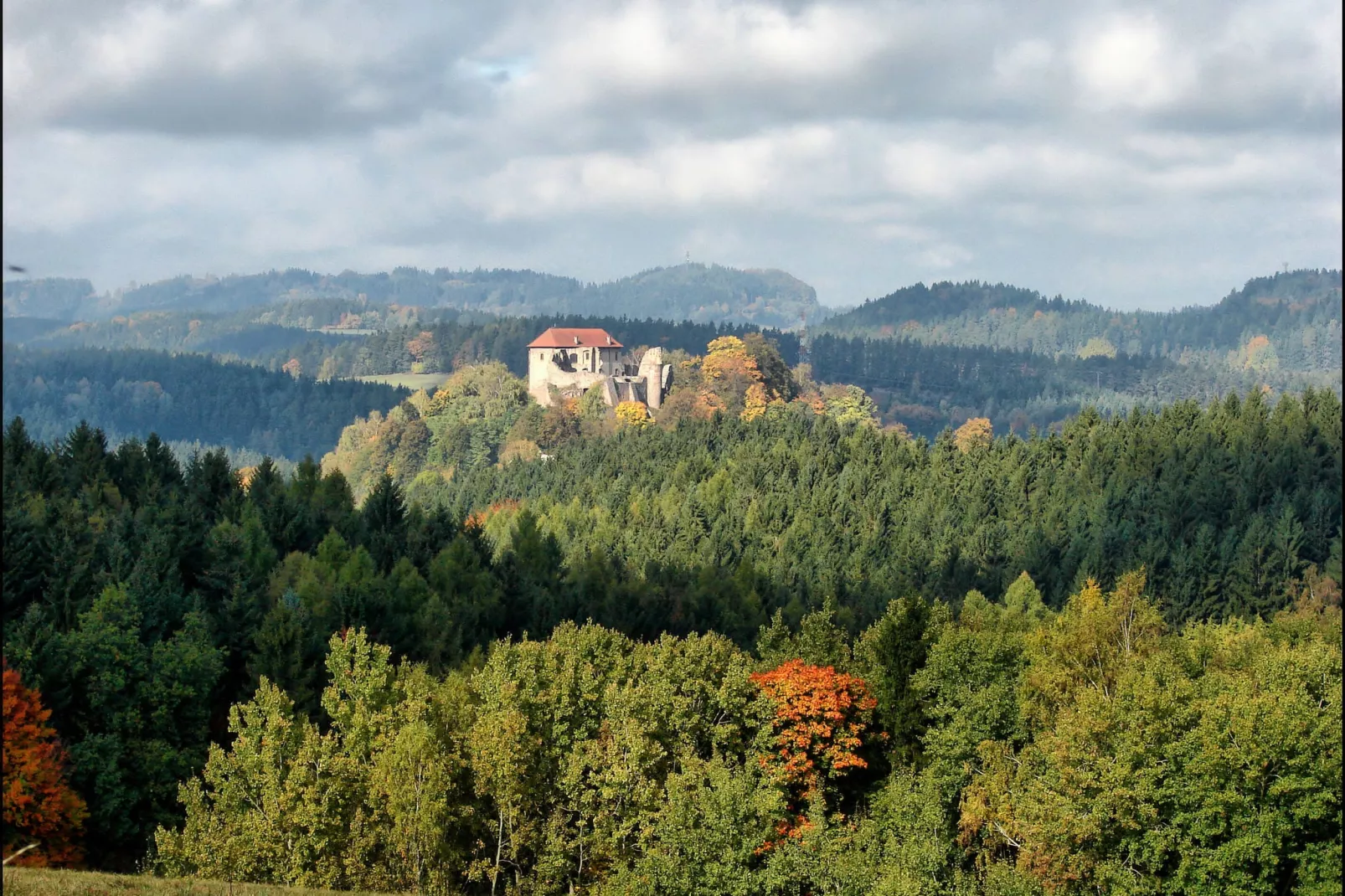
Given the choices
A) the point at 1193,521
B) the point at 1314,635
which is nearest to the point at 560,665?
the point at 1314,635

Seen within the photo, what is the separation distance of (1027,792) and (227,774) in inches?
889

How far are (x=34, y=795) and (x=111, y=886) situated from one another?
12825mm

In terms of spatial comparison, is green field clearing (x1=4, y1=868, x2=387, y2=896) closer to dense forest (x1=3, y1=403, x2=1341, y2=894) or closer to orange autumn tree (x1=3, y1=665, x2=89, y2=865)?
dense forest (x1=3, y1=403, x2=1341, y2=894)

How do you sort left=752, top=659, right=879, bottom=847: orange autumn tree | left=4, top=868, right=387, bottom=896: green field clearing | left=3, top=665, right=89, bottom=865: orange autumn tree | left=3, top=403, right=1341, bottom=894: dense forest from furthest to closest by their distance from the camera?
left=752, top=659, right=879, bottom=847: orange autumn tree
left=3, top=403, right=1341, bottom=894: dense forest
left=3, top=665, right=89, bottom=865: orange autumn tree
left=4, top=868, right=387, bottom=896: green field clearing

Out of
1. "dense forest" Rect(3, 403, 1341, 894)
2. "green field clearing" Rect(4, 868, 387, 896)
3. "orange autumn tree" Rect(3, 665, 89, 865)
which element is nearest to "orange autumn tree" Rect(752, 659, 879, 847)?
"dense forest" Rect(3, 403, 1341, 894)

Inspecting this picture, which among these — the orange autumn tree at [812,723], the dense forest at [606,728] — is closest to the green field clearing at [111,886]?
the dense forest at [606,728]

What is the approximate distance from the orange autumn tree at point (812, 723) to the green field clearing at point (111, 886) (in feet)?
62.6

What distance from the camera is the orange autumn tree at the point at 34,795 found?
40.1 metres

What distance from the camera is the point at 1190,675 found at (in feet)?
175

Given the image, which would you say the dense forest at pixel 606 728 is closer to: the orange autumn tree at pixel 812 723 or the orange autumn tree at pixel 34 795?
the orange autumn tree at pixel 812 723

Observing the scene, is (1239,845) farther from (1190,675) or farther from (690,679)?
(690,679)

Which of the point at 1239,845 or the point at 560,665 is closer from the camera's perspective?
the point at 1239,845

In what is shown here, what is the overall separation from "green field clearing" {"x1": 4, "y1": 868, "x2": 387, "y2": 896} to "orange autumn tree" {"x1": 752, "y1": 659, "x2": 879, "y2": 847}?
19071 mm

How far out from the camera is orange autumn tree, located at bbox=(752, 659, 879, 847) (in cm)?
4981
